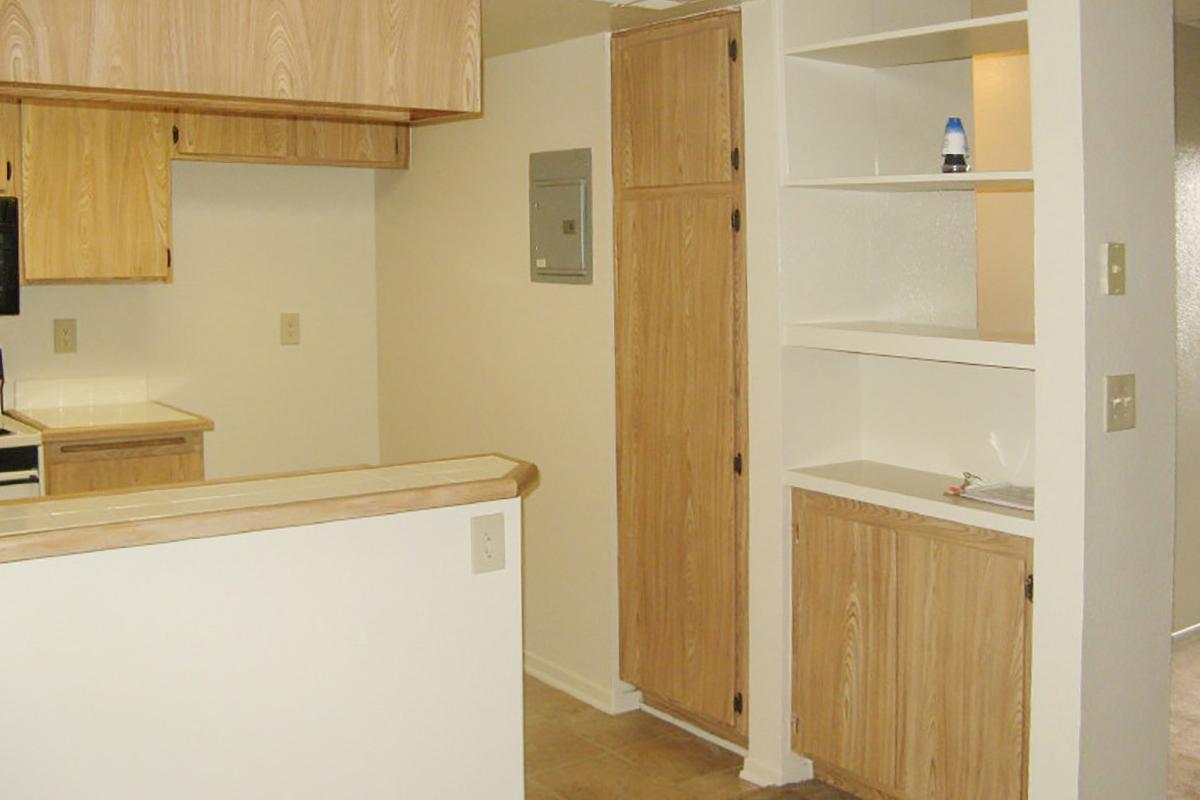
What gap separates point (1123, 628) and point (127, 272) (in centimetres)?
336

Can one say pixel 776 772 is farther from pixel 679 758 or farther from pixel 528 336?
pixel 528 336

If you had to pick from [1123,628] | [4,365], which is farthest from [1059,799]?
[4,365]

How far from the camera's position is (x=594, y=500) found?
13.9 feet

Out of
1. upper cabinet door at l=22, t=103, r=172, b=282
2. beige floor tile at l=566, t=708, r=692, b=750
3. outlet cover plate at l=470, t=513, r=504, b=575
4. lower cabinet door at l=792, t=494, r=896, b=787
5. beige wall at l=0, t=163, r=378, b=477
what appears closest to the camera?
outlet cover plate at l=470, t=513, r=504, b=575

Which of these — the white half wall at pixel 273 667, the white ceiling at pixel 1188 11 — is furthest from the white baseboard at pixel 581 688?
the white ceiling at pixel 1188 11

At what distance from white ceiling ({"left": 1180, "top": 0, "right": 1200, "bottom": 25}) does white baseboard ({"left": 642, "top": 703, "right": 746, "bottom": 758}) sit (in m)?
2.69

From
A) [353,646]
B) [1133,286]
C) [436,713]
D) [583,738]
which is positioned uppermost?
[1133,286]

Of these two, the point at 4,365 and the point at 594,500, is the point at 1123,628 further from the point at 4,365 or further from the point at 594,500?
the point at 4,365

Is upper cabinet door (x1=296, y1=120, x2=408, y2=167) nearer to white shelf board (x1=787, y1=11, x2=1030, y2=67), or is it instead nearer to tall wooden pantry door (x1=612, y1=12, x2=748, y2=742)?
tall wooden pantry door (x1=612, y1=12, x2=748, y2=742)

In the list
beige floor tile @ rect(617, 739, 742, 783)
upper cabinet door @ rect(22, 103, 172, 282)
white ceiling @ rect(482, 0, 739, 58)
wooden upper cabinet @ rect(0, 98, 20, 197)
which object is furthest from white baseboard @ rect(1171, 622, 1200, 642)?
wooden upper cabinet @ rect(0, 98, 20, 197)

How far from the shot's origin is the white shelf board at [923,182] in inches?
116

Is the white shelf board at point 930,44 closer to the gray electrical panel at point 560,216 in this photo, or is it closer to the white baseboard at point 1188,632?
the gray electrical panel at point 560,216

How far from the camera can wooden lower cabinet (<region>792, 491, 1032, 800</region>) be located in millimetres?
2992

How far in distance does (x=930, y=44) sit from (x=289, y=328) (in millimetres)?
3015
